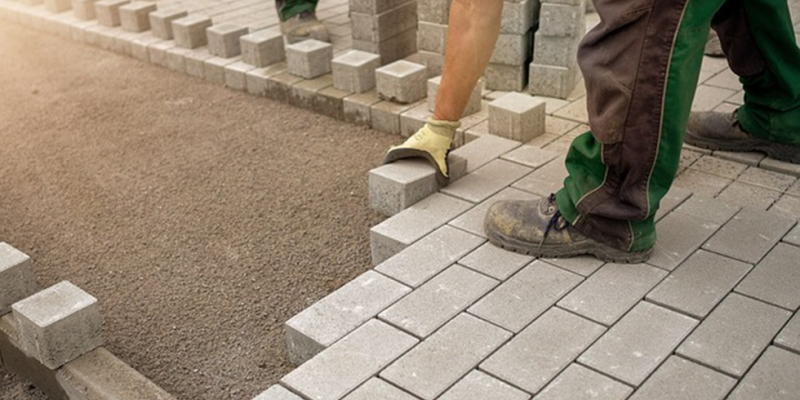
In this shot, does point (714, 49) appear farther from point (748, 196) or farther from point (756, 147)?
point (748, 196)

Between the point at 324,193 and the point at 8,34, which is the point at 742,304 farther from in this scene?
the point at 8,34

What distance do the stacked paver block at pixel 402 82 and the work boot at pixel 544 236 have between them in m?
1.64

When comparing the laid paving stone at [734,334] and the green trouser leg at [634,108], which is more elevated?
the green trouser leg at [634,108]

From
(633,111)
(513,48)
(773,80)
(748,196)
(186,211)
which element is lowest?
(186,211)

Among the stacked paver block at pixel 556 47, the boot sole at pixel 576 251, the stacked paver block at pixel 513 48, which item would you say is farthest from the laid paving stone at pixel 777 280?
the stacked paver block at pixel 513 48

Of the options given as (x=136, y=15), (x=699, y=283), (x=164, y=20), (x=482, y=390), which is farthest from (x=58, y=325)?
(x=136, y=15)

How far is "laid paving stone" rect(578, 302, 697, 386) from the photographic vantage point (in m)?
2.42

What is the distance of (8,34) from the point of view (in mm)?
6938

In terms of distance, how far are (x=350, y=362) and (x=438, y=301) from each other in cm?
39

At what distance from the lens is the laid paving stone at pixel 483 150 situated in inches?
147

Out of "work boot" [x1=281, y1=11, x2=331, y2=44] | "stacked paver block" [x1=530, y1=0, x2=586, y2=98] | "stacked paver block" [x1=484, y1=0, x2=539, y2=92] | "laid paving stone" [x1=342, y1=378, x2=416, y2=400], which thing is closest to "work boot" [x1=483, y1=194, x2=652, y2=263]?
"laid paving stone" [x1=342, y1=378, x2=416, y2=400]

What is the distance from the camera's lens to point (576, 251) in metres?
2.95

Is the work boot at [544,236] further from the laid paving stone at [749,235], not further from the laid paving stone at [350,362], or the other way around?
the laid paving stone at [350,362]

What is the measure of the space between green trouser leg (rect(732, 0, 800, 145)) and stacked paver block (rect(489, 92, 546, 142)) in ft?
2.77
